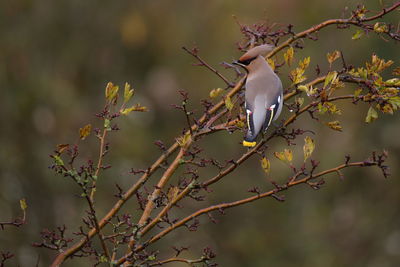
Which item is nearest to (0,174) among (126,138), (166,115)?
(126,138)

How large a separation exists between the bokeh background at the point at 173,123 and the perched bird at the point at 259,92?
6.67 meters

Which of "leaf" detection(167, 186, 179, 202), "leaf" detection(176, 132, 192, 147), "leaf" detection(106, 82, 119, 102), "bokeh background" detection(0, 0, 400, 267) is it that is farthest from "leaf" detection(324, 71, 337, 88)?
"bokeh background" detection(0, 0, 400, 267)

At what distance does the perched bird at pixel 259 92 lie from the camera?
3.92 meters

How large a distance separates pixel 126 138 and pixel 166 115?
1138 millimetres

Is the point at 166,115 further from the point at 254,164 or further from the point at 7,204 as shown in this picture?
the point at 7,204

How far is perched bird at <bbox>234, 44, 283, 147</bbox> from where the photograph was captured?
12.9 feet

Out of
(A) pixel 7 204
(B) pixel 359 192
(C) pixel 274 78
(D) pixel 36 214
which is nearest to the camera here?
(C) pixel 274 78

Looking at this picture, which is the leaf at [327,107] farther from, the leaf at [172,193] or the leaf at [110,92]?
the leaf at [110,92]

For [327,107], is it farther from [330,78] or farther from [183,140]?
[183,140]

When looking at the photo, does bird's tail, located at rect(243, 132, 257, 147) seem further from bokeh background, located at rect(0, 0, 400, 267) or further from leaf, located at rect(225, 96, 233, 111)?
bokeh background, located at rect(0, 0, 400, 267)

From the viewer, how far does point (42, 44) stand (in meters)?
12.1

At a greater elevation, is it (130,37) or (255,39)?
(130,37)

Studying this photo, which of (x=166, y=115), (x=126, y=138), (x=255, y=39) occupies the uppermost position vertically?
(x=166, y=115)

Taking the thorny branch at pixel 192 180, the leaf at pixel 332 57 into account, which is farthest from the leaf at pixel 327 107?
the leaf at pixel 332 57
